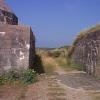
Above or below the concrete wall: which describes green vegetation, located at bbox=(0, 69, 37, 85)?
below

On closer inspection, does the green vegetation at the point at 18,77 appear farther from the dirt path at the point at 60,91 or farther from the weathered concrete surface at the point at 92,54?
the weathered concrete surface at the point at 92,54

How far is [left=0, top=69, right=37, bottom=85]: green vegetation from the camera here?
37.0ft

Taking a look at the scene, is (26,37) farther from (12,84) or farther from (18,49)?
(12,84)

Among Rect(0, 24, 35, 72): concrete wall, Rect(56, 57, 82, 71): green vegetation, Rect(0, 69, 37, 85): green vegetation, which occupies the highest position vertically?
Rect(0, 24, 35, 72): concrete wall

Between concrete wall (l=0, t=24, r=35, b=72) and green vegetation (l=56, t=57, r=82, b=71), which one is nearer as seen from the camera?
concrete wall (l=0, t=24, r=35, b=72)

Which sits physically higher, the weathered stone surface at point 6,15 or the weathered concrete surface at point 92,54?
the weathered stone surface at point 6,15

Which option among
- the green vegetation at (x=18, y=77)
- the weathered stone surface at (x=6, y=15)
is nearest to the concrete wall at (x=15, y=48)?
the green vegetation at (x=18, y=77)

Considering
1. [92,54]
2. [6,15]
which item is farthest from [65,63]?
[6,15]

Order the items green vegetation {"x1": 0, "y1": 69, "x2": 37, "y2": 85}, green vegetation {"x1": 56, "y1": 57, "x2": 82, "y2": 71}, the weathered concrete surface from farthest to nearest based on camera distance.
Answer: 1. green vegetation {"x1": 56, "y1": 57, "x2": 82, "y2": 71}
2. the weathered concrete surface
3. green vegetation {"x1": 0, "y1": 69, "x2": 37, "y2": 85}

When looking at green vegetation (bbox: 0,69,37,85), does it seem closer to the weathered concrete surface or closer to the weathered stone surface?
the weathered concrete surface

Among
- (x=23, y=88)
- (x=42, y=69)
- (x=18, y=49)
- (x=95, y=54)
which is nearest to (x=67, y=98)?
(x=23, y=88)

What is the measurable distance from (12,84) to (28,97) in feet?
7.30

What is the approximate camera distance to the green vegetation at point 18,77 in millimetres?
11277

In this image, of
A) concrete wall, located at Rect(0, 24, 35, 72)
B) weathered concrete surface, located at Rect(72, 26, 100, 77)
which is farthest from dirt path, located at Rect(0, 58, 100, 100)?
weathered concrete surface, located at Rect(72, 26, 100, 77)
